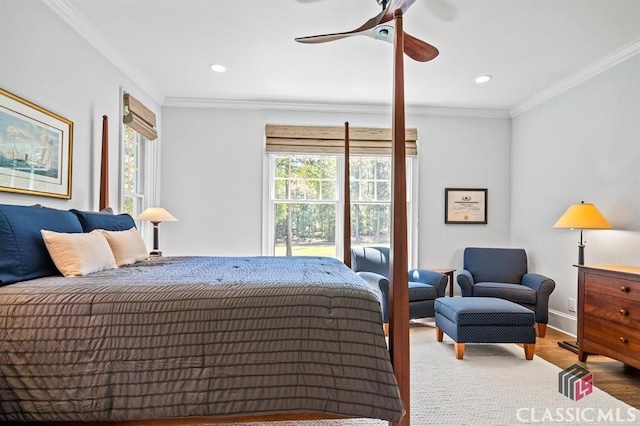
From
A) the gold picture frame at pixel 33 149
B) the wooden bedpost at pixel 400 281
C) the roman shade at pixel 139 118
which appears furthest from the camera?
the roman shade at pixel 139 118

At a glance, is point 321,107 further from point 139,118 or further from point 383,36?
point 383,36

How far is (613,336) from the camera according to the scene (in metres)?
2.62

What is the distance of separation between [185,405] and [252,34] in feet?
8.40

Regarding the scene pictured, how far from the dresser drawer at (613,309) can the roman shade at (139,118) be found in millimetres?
4217

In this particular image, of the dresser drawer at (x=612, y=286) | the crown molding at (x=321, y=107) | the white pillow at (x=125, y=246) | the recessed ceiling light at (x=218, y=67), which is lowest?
the dresser drawer at (x=612, y=286)

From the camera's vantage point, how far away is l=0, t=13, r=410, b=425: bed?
139cm

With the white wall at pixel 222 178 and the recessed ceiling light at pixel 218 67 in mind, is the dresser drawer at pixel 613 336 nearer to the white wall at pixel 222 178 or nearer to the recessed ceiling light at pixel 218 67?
the white wall at pixel 222 178

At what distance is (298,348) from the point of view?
1444mm

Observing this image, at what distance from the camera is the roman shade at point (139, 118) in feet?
11.1

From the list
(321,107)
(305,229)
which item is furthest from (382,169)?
(305,229)

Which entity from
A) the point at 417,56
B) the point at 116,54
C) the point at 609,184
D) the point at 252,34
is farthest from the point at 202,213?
the point at 609,184

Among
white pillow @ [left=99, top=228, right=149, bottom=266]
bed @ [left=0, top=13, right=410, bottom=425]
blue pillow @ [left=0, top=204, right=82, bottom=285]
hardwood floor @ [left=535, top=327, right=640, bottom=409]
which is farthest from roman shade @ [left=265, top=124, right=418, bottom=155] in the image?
bed @ [left=0, top=13, right=410, bottom=425]

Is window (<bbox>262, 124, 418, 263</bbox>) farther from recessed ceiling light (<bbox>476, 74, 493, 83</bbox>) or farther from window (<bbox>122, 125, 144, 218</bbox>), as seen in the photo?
window (<bbox>122, 125, 144, 218</bbox>)

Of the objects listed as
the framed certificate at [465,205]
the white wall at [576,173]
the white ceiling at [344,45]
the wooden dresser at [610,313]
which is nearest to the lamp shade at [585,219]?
the white wall at [576,173]
